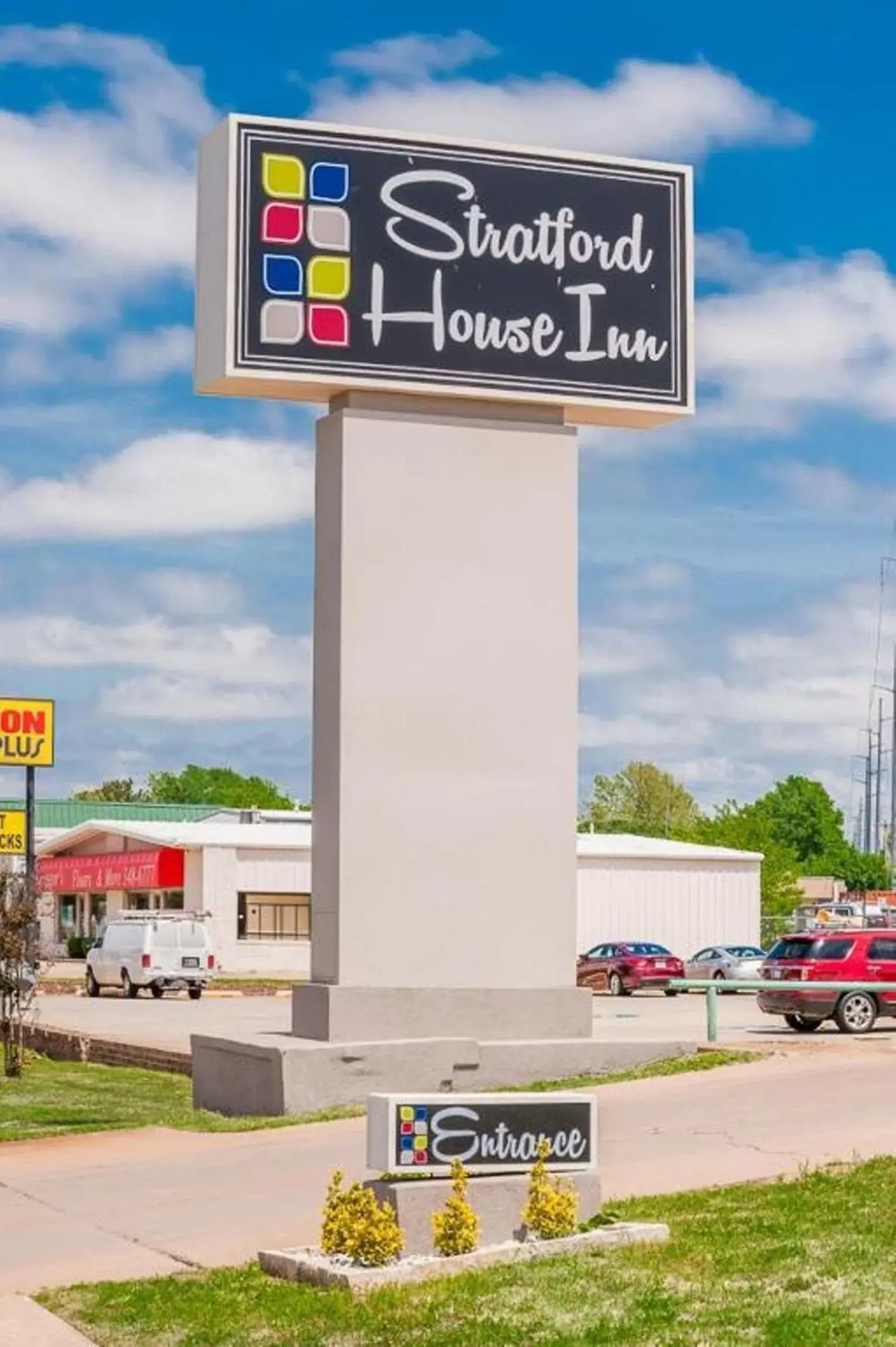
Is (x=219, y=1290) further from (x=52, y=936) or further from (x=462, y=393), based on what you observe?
(x=52, y=936)

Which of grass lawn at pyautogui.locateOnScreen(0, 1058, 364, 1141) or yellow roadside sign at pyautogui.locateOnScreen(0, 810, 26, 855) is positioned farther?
yellow roadside sign at pyautogui.locateOnScreen(0, 810, 26, 855)

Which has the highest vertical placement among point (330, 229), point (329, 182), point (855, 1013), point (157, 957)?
point (329, 182)

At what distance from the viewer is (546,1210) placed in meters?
12.1

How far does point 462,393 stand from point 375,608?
8.51 feet

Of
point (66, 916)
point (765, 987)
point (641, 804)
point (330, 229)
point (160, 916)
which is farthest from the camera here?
point (641, 804)

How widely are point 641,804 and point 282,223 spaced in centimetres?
13545

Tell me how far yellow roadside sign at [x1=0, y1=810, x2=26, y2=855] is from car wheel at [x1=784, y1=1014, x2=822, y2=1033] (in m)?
37.4

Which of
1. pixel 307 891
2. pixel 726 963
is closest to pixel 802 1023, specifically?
pixel 726 963

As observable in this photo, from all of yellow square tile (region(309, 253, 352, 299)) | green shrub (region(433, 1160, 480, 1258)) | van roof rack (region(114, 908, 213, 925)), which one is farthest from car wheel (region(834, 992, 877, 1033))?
van roof rack (region(114, 908, 213, 925))

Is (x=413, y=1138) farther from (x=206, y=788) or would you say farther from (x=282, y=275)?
(x=206, y=788)

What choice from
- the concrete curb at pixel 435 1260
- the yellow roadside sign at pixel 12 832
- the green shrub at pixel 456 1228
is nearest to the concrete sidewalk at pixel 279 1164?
the concrete curb at pixel 435 1260

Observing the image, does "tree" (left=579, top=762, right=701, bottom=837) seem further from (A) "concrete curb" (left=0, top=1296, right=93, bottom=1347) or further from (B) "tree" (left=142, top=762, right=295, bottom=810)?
(A) "concrete curb" (left=0, top=1296, right=93, bottom=1347)

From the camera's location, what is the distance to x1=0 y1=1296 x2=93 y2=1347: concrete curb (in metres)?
10.9

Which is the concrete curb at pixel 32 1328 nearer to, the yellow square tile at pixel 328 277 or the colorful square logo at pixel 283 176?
the yellow square tile at pixel 328 277
